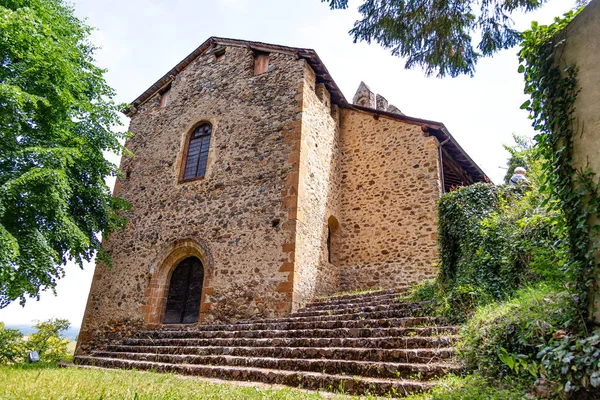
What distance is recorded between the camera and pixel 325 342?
20.2 feet

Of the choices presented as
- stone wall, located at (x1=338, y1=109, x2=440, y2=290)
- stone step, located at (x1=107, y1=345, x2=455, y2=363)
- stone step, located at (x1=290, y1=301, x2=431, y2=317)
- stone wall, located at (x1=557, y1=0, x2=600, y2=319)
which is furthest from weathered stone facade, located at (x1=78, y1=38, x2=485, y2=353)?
stone wall, located at (x1=557, y1=0, x2=600, y2=319)

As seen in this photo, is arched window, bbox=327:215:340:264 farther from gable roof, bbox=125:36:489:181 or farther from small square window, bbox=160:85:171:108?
small square window, bbox=160:85:171:108

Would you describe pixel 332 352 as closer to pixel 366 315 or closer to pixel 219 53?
pixel 366 315

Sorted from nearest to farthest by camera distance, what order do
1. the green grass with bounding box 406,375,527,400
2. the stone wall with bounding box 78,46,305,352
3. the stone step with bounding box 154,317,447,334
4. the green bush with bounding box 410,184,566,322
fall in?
the green grass with bounding box 406,375,527,400
the green bush with bounding box 410,184,566,322
the stone step with bounding box 154,317,447,334
the stone wall with bounding box 78,46,305,352

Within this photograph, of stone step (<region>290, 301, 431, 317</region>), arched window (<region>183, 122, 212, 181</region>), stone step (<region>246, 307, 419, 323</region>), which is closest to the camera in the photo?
stone step (<region>246, 307, 419, 323</region>)

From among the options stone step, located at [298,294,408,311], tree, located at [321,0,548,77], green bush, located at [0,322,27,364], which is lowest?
green bush, located at [0,322,27,364]

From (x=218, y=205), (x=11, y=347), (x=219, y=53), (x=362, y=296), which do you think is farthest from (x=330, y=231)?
(x=11, y=347)

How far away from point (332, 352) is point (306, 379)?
2.65ft

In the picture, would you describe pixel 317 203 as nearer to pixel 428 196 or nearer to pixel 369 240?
pixel 369 240

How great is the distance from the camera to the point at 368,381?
4477 millimetres

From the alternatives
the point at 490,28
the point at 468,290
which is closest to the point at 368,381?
the point at 468,290

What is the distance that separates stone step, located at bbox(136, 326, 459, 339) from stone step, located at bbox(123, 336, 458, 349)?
0.84 ft

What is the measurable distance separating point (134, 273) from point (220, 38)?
870 cm

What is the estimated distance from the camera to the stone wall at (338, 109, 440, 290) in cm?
1080
